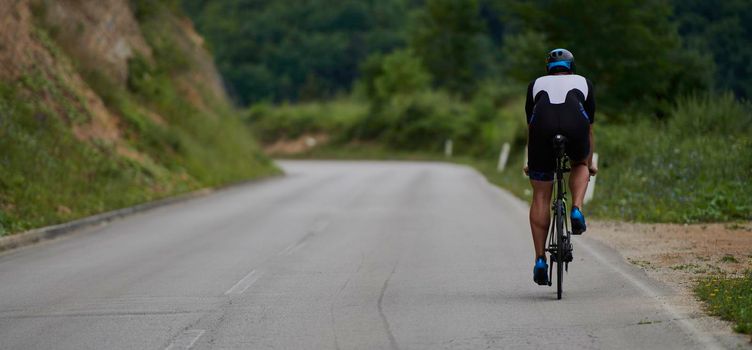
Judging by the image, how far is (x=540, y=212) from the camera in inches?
374

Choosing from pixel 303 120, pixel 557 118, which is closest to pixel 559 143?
pixel 557 118

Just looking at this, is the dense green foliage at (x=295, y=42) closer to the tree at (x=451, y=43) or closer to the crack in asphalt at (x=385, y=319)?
the tree at (x=451, y=43)

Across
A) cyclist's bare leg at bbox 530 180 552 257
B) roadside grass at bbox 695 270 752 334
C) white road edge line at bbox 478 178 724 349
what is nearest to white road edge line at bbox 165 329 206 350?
cyclist's bare leg at bbox 530 180 552 257

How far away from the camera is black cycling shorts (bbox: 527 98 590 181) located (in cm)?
905

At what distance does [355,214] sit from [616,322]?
11.7 meters

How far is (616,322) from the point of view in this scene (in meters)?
8.00

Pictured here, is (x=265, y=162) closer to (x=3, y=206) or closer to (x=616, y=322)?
(x=3, y=206)

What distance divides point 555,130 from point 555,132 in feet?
0.06

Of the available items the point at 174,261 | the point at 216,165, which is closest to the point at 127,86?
the point at 216,165

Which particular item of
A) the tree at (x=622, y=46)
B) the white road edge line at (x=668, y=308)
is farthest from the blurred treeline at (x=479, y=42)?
the white road edge line at (x=668, y=308)

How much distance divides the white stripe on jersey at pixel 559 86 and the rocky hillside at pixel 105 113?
8.92 meters

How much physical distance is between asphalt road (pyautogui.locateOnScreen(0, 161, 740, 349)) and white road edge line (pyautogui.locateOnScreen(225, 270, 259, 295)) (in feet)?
0.10

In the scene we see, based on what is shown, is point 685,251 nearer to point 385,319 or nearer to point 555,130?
point 555,130

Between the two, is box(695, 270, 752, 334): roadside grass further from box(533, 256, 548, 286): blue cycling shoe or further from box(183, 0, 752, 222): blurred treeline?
box(183, 0, 752, 222): blurred treeline
